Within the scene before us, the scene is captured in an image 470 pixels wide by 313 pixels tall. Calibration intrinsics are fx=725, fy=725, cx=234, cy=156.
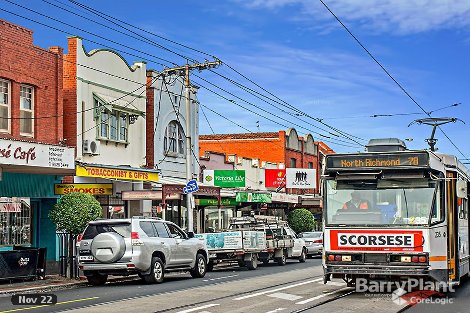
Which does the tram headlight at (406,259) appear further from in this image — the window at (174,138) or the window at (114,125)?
the window at (174,138)

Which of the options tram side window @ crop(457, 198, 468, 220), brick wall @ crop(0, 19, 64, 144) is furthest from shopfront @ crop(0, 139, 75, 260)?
tram side window @ crop(457, 198, 468, 220)

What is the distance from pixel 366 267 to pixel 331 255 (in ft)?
2.55

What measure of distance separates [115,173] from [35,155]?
5.99 metres

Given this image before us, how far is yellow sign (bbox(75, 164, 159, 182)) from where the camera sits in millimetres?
26875

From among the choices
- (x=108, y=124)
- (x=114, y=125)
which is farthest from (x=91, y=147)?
(x=114, y=125)

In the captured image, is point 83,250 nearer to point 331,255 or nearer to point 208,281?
point 208,281

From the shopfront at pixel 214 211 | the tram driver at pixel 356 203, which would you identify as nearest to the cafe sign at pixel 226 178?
the shopfront at pixel 214 211

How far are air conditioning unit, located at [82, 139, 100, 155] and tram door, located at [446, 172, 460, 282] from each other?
16.7m

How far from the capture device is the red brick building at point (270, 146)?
5491 cm

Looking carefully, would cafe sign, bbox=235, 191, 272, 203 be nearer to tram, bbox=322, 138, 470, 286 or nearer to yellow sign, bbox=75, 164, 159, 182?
yellow sign, bbox=75, 164, 159, 182

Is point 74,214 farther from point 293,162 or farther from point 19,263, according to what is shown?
point 293,162

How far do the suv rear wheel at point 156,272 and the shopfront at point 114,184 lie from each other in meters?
5.87

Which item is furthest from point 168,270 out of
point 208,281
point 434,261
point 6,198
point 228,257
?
point 434,261

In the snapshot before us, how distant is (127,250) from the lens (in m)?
20.0
